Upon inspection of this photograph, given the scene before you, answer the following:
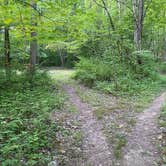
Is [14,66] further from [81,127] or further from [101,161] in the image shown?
[101,161]

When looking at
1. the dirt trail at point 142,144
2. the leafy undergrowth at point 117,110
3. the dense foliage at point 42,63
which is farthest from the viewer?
the leafy undergrowth at point 117,110

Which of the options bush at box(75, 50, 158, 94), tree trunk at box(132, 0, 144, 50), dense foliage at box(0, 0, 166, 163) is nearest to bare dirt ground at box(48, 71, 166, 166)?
dense foliage at box(0, 0, 166, 163)

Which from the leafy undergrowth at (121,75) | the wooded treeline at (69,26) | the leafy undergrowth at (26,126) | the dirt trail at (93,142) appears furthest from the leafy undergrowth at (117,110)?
the wooded treeline at (69,26)

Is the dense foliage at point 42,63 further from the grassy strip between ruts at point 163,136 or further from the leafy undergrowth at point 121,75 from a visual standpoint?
the grassy strip between ruts at point 163,136

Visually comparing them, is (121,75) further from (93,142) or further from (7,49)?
(93,142)

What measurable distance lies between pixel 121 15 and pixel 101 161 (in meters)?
15.4

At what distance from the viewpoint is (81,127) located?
632 cm

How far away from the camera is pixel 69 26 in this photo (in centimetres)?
913

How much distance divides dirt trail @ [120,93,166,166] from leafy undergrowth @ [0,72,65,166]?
5.27 ft

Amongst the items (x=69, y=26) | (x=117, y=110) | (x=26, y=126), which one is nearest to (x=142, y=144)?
(x=117, y=110)

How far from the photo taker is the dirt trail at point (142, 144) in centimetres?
459

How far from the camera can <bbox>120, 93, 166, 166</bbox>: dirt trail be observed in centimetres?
459

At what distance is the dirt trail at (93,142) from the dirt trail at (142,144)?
41 centimetres

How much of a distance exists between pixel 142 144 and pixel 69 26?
567 cm
